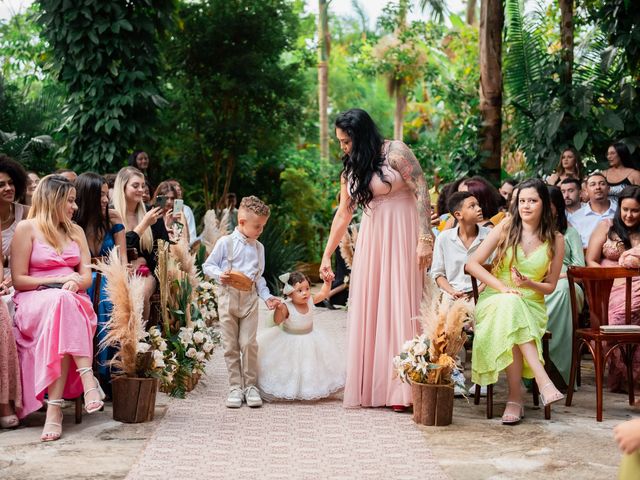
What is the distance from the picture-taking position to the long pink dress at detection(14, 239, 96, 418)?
5434mm

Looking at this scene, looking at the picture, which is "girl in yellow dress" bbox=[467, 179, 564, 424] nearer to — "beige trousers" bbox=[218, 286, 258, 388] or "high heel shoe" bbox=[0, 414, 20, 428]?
"beige trousers" bbox=[218, 286, 258, 388]

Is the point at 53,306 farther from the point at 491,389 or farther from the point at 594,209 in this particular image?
the point at 594,209

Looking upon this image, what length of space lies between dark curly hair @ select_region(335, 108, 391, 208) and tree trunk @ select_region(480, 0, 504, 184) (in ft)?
17.5

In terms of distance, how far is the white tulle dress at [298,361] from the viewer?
6391mm

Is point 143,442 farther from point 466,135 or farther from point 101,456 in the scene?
point 466,135

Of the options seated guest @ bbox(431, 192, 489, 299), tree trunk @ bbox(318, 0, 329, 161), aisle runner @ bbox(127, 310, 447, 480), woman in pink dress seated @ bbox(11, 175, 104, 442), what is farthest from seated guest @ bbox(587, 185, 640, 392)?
tree trunk @ bbox(318, 0, 329, 161)

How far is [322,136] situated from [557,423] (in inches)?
845

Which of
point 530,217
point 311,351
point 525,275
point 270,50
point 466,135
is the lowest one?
point 311,351

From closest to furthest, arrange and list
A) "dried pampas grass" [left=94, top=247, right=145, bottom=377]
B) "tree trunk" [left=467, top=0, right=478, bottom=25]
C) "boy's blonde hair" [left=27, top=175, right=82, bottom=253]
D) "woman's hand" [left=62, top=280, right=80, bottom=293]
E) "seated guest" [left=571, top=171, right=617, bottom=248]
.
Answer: "dried pampas grass" [left=94, top=247, right=145, bottom=377], "woman's hand" [left=62, top=280, right=80, bottom=293], "boy's blonde hair" [left=27, top=175, right=82, bottom=253], "seated guest" [left=571, top=171, right=617, bottom=248], "tree trunk" [left=467, top=0, right=478, bottom=25]

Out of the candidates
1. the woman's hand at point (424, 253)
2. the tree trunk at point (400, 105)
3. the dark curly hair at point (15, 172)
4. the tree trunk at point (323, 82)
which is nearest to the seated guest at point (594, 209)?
the woman's hand at point (424, 253)

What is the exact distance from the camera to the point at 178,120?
16.3 m

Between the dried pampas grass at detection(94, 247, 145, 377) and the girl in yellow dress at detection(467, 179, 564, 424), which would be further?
the girl in yellow dress at detection(467, 179, 564, 424)

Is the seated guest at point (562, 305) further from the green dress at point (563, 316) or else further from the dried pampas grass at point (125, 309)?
the dried pampas grass at point (125, 309)

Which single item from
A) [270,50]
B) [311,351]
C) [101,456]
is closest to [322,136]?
[270,50]
